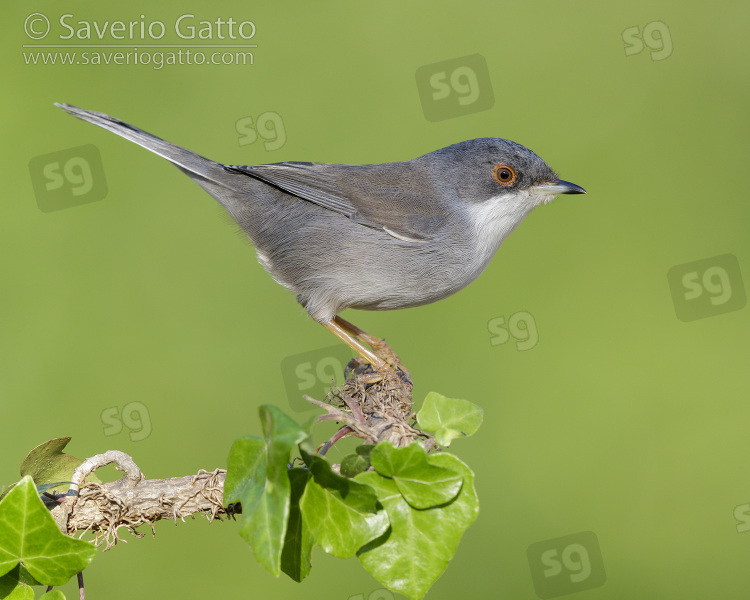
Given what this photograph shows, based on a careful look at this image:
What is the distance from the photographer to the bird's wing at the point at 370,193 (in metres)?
3.61

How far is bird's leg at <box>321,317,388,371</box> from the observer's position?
10.7ft

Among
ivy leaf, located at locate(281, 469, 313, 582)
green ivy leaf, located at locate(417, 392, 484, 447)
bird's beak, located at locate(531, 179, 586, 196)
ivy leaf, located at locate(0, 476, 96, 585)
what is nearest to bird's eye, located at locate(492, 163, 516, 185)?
bird's beak, located at locate(531, 179, 586, 196)

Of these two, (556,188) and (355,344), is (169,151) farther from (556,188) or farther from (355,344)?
(556,188)

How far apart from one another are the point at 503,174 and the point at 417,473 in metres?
2.46

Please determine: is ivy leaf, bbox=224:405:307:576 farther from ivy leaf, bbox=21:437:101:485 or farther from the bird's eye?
the bird's eye

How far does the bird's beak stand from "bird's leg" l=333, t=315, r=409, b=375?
117cm

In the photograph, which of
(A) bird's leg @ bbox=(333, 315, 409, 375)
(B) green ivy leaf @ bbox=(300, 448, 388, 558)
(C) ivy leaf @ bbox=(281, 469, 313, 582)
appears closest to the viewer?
(B) green ivy leaf @ bbox=(300, 448, 388, 558)

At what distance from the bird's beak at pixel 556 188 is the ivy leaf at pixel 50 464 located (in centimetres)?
265

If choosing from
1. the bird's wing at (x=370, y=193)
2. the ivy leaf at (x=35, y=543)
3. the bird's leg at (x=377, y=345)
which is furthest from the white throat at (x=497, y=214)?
the ivy leaf at (x=35, y=543)

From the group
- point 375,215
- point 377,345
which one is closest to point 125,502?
point 377,345

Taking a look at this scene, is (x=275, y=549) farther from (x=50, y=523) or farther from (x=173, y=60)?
(x=173, y=60)

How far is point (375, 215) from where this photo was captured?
365cm

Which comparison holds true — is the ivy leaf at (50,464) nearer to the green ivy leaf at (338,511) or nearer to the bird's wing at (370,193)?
the green ivy leaf at (338,511)

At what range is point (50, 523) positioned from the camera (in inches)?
60.2
